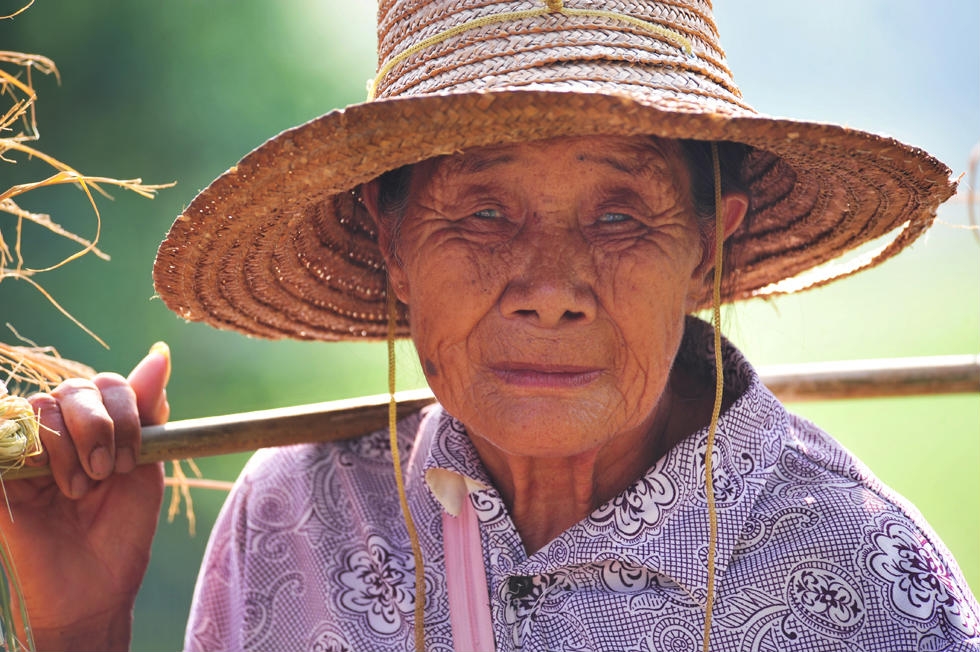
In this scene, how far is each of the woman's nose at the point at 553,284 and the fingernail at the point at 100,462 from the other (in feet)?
2.86

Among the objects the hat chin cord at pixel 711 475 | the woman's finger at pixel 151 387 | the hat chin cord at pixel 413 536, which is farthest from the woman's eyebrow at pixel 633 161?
the woman's finger at pixel 151 387

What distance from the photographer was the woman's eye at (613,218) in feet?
5.47

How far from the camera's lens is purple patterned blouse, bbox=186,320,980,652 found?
5.41 feet

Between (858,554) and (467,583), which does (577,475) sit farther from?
(858,554)

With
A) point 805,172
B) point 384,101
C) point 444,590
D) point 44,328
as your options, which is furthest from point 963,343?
point 44,328

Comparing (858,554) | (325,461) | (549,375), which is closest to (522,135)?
(549,375)

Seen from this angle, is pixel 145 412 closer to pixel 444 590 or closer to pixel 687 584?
pixel 444 590

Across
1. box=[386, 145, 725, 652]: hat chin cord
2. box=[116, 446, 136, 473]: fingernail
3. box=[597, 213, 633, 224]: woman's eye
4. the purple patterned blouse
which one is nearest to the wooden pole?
box=[116, 446, 136, 473]: fingernail

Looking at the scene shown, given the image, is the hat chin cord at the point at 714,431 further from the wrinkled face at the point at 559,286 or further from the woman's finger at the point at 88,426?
the woman's finger at the point at 88,426

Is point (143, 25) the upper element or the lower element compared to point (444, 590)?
upper

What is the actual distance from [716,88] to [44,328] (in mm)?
5061

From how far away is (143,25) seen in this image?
6.32 meters

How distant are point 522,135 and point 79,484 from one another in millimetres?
1168

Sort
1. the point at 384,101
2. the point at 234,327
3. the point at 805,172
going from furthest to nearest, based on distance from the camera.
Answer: the point at 234,327
the point at 805,172
the point at 384,101
